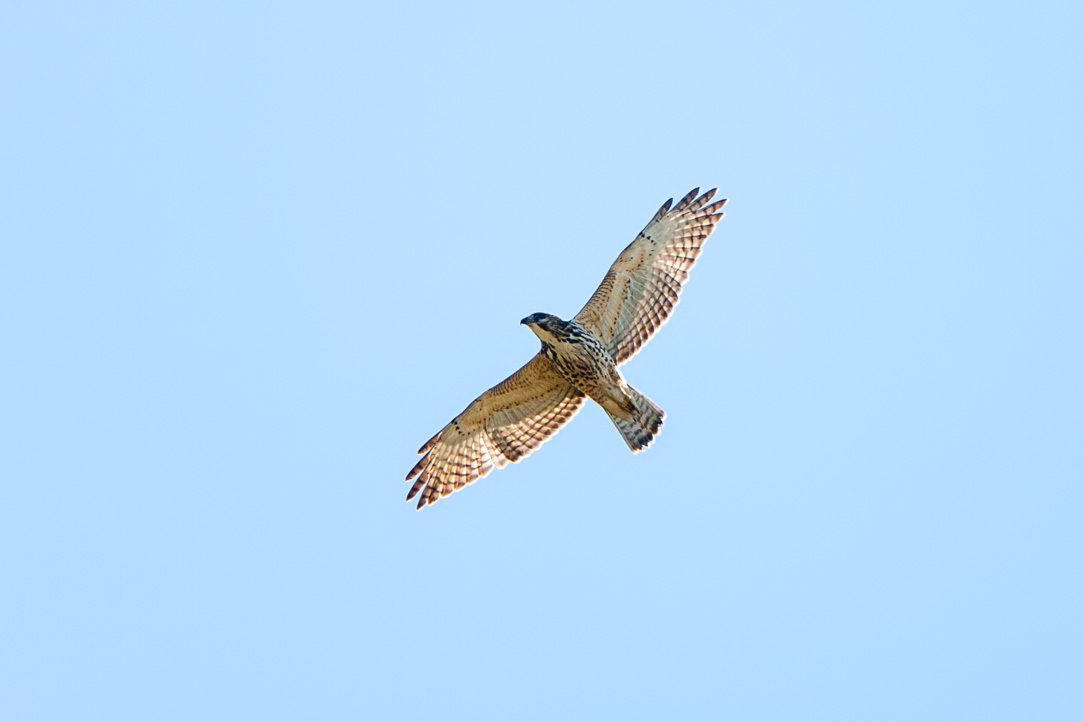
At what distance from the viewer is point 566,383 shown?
51.2 ft

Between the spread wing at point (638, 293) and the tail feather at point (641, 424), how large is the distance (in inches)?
20.2

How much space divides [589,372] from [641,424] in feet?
2.75

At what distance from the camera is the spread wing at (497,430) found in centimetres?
1573

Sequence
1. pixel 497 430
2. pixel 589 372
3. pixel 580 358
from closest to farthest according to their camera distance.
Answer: pixel 580 358 → pixel 589 372 → pixel 497 430

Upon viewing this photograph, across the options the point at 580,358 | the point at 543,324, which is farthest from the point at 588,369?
the point at 543,324

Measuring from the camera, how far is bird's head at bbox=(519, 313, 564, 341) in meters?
14.9

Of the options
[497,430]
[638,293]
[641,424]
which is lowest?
[641,424]

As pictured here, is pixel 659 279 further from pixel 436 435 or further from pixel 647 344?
pixel 436 435

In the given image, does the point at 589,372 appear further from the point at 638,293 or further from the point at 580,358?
the point at 638,293

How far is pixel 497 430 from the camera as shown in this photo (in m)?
16.2

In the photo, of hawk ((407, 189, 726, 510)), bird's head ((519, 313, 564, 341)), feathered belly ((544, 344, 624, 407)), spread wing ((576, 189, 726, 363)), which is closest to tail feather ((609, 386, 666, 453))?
A: hawk ((407, 189, 726, 510))

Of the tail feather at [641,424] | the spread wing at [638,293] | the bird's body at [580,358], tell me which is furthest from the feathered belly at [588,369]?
the spread wing at [638,293]

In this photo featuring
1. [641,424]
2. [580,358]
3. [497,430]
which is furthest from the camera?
[497,430]

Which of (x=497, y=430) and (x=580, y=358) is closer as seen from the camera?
(x=580, y=358)
